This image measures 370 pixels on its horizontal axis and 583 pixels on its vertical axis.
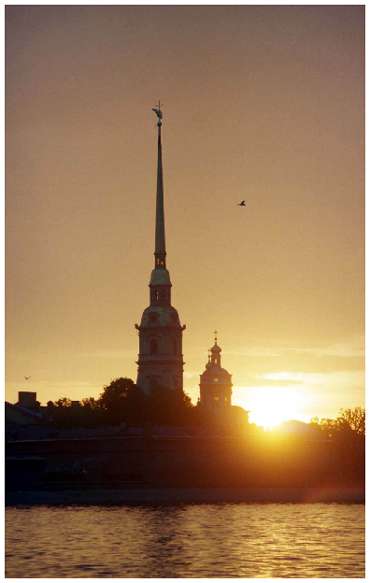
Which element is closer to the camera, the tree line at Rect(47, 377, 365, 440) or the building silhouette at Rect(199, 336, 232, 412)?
the tree line at Rect(47, 377, 365, 440)

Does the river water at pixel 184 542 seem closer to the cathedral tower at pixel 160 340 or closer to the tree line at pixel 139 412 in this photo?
the tree line at pixel 139 412

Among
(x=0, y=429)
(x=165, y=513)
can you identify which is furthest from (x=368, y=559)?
(x=165, y=513)

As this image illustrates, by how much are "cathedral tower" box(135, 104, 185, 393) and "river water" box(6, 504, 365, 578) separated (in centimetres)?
7758

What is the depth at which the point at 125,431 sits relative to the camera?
439ft

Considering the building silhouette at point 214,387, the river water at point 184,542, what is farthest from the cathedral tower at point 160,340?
the river water at point 184,542

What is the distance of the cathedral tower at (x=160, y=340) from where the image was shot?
17538cm

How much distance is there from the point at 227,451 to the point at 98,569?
69856 mm

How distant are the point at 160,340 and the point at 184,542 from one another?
105m

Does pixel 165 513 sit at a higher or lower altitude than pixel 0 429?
lower

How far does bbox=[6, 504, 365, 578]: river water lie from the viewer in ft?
189

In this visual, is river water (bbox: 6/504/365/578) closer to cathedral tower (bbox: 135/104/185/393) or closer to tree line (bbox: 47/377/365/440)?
tree line (bbox: 47/377/365/440)

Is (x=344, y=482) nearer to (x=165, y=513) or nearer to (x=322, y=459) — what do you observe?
(x=322, y=459)

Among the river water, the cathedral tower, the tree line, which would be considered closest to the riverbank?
the river water

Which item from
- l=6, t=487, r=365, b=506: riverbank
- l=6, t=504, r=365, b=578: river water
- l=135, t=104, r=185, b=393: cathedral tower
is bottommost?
l=6, t=487, r=365, b=506: riverbank
